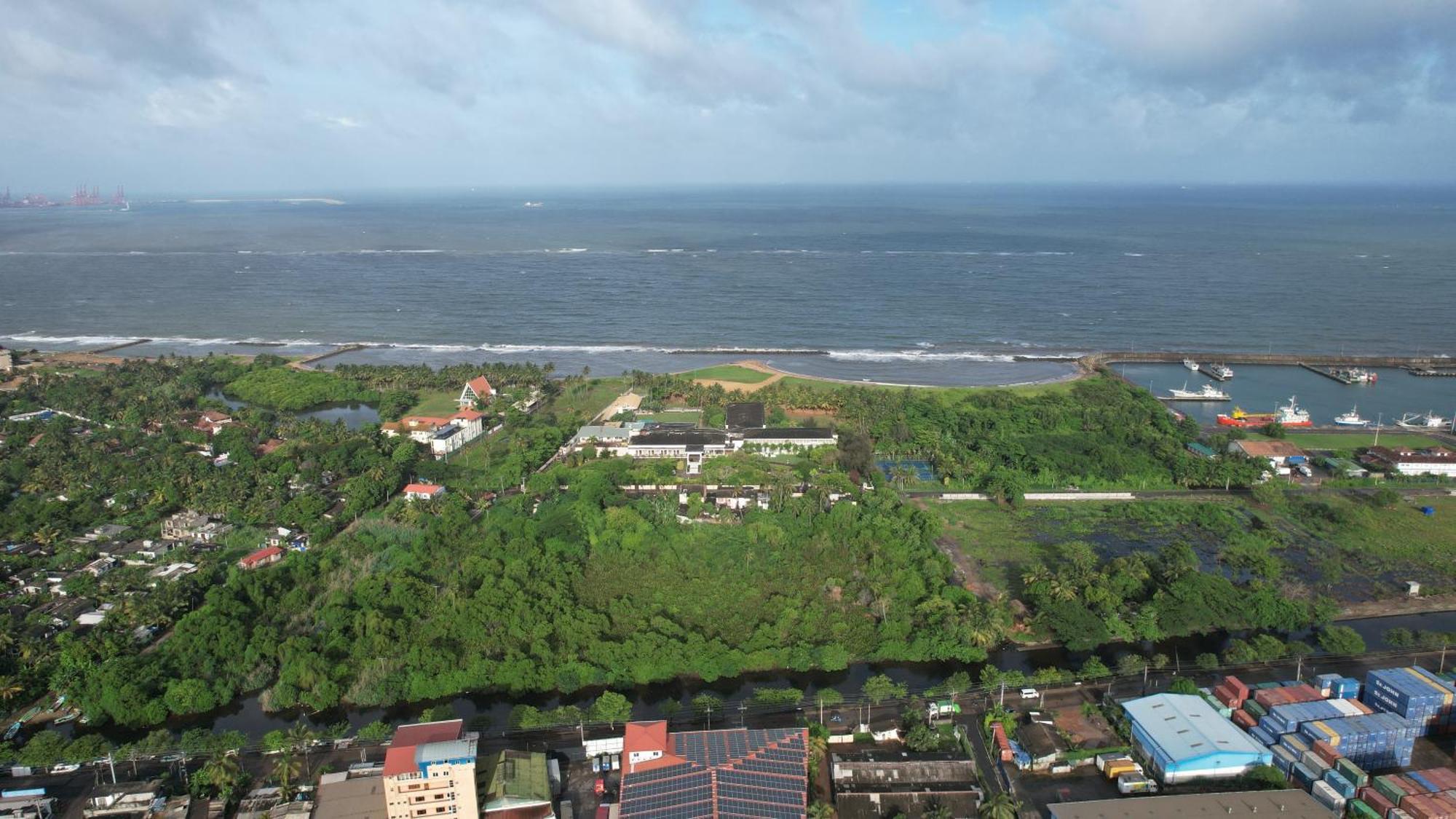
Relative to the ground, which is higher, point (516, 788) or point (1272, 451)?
point (1272, 451)

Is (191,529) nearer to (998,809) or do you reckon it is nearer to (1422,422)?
(998,809)

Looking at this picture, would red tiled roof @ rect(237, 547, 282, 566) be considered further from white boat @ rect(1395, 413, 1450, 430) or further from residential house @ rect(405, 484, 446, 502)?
white boat @ rect(1395, 413, 1450, 430)

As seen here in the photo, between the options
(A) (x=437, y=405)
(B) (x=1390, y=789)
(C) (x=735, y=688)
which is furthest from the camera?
(A) (x=437, y=405)

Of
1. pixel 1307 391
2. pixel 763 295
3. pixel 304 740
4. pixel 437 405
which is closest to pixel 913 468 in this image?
pixel 304 740

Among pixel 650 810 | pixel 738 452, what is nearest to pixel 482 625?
pixel 650 810

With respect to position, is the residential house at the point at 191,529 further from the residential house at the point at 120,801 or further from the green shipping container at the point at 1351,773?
the green shipping container at the point at 1351,773

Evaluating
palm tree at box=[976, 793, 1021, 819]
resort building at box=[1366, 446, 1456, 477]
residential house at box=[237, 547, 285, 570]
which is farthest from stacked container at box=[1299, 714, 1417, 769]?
residential house at box=[237, 547, 285, 570]
